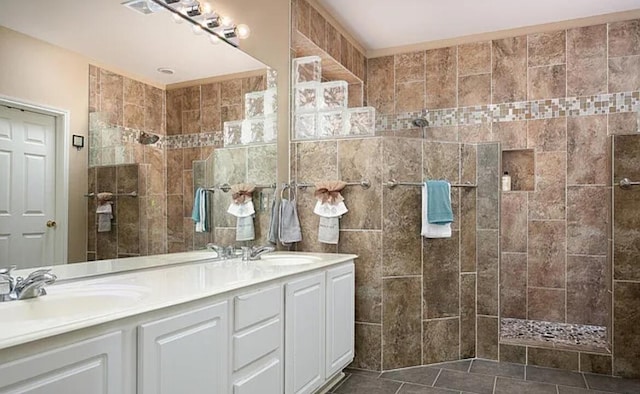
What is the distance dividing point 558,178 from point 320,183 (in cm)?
236

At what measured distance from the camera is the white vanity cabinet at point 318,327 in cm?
236

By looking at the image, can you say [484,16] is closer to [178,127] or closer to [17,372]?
[178,127]

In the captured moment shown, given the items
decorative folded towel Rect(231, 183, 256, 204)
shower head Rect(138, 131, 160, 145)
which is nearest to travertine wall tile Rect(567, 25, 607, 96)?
decorative folded towel Rect(231, 183, 256, 204)

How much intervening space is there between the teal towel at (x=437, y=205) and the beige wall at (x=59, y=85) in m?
2.26

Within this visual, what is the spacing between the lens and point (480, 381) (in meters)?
3.09

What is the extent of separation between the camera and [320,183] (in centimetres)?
334

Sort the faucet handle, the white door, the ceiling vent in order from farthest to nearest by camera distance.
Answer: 1. the ceiling vent
2. the white door
3. the faucet handle

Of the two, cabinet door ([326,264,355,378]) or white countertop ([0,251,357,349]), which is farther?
cabinet door ([326,264,355,378])

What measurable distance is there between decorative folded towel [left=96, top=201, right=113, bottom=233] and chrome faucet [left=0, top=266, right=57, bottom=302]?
48 centimetres

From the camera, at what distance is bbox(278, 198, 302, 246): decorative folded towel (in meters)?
3.32

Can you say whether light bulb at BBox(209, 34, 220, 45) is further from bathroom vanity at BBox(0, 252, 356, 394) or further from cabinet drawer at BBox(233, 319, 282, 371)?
cabinet drawer at BBox(233, 319, 282, 371)

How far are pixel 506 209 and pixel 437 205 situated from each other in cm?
145

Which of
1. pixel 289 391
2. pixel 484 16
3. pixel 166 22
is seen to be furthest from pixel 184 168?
pixel 484 16

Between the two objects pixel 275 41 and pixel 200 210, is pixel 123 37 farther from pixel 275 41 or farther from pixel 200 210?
pixel 275 41
